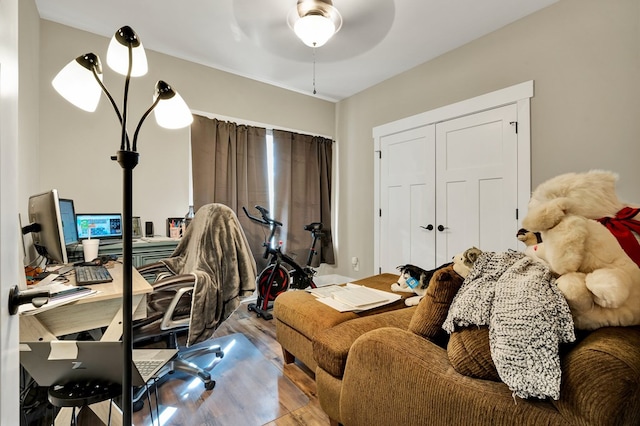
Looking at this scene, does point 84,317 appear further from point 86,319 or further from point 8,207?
point 8,207

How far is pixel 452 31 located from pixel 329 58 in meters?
1.16

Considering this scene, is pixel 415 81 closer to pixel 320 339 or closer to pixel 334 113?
pixel 334 113

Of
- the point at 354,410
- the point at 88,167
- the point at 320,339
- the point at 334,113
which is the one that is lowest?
the point at 354,410

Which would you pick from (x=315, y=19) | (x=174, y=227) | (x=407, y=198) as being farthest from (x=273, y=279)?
(x=315, y=19)

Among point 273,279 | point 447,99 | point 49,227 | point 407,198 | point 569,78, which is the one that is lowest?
point 273,279

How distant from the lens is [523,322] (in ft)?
2.59

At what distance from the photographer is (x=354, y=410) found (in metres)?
1.17

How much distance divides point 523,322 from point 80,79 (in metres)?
1.51

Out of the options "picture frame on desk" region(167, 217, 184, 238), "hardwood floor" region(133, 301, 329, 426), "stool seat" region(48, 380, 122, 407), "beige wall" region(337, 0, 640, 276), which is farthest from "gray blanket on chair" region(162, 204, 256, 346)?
"beige wall" region(337, 0, 640, 276)

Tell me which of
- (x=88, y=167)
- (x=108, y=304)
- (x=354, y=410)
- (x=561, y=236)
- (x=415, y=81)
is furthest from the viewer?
(x=415, y=81)

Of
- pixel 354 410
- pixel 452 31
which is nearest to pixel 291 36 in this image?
pixel 452 31

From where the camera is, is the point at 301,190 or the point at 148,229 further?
the point at 301,190

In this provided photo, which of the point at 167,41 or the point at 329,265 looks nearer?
the point at 167,41

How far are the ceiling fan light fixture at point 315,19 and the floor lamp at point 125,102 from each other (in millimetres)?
1423
